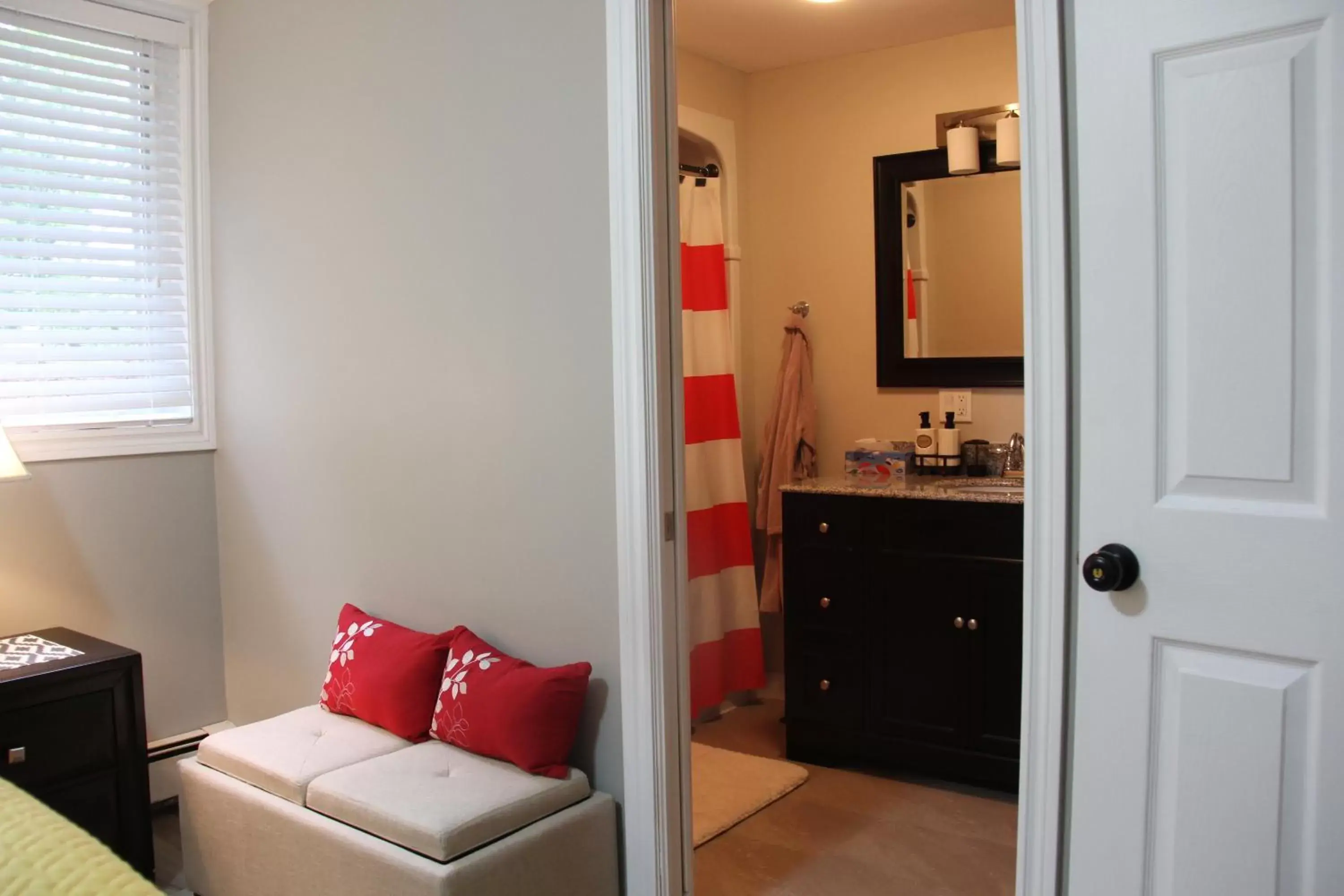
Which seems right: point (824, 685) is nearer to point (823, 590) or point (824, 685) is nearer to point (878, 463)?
point (823, 590)

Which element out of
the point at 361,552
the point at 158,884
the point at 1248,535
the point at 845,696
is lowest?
the point at 158,884

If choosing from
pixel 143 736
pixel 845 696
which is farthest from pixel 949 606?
pixel 143 736

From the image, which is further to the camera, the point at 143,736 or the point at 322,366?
the point at 322,366

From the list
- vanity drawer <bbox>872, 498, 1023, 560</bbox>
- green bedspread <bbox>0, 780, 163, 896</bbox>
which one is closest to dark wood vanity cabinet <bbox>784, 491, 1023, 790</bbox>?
vanity drawer <bbox>872, 498, 1023, 560</bbox>

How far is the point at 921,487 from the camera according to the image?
3.47m

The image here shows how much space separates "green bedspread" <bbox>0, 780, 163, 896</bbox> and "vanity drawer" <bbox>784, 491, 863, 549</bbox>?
7.78 feet

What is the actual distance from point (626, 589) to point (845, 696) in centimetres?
140

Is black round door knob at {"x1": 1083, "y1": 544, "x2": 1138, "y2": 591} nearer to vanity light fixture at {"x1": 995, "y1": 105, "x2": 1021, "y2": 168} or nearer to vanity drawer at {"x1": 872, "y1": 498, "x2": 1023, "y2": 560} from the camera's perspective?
vanity drawer at {"x1": 872, "y1": 498, "x2": 1023, "y2": 560}

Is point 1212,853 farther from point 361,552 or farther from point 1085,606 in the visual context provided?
point 361,552

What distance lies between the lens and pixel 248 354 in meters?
3.43

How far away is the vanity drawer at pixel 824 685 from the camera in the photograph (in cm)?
350

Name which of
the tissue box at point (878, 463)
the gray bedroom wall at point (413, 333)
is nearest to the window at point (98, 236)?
the gray bedroom wall at point (413, 333)

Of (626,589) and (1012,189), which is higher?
(1012,189)

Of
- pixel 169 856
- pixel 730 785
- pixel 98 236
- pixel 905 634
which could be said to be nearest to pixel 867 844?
pixel 730 785
